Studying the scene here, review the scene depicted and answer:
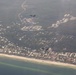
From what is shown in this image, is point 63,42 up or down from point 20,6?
down

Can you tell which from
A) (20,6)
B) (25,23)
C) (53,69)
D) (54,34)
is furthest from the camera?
(20,6)

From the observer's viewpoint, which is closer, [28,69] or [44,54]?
[28,69]

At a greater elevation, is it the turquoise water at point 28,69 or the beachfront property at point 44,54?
the beachfront property at point 44,54

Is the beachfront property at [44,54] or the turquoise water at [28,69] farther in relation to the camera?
the beachfront property at [44,54]

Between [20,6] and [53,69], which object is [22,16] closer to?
[20,6]

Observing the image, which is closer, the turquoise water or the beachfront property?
the turquoise water

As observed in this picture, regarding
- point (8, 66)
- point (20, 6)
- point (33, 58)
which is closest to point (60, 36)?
point (33, 58)

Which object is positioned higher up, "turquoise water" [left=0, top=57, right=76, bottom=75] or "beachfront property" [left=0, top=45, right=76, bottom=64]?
"beachfront property" [left=0, top=45, right=76, bottom=64]

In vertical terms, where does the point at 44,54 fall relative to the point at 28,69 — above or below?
above
